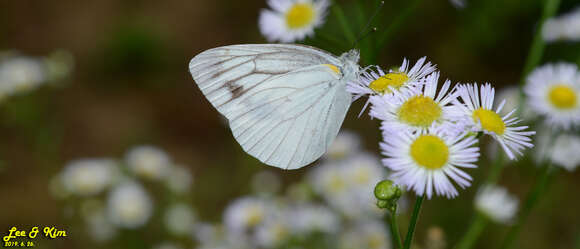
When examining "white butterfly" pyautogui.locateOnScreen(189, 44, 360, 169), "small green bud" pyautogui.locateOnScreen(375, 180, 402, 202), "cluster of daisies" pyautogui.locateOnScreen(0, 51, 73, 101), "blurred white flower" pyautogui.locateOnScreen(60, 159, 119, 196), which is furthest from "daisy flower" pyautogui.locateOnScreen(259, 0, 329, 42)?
"cluster of daisies" pyautogui.locateOnScreen(0, 51, 73, 101)

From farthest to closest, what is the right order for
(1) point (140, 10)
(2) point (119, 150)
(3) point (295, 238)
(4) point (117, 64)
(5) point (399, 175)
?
(1) point (140, 10), (4) point (117, 64), (2) point (119, 150), (3) point (295, 238), (5) point (399, 175)

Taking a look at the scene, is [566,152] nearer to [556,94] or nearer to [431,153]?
[556,94]

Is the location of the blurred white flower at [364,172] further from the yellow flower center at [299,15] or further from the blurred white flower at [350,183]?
the yellow flower center at [299,15]

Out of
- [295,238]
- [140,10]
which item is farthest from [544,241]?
[140,10]

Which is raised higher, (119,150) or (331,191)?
(119,150)

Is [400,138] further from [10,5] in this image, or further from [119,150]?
[10,5]

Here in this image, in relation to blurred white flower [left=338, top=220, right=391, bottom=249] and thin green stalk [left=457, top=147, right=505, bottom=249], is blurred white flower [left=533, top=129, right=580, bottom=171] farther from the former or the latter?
blurred white flower [left=338, top=220, right=391, bottom=249]
